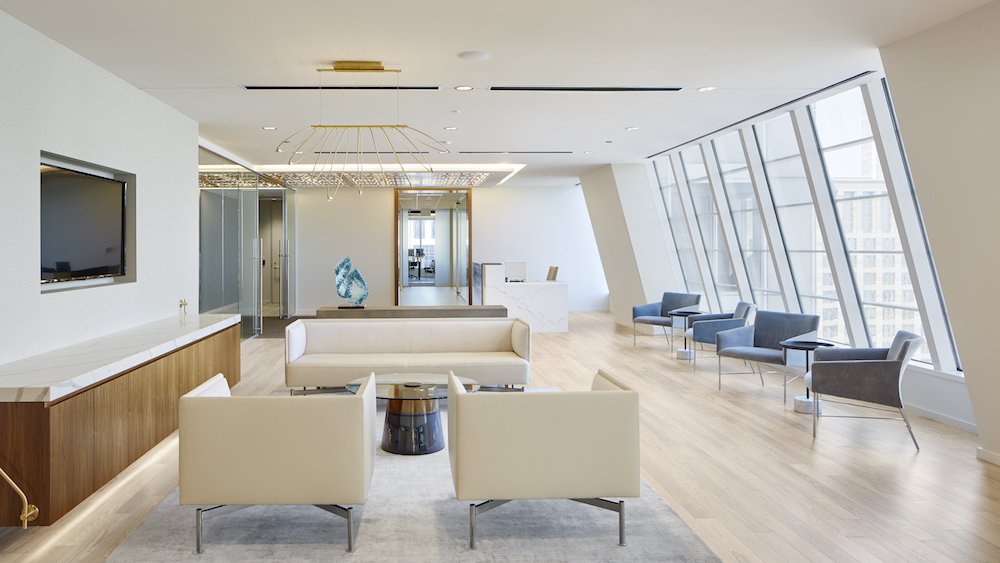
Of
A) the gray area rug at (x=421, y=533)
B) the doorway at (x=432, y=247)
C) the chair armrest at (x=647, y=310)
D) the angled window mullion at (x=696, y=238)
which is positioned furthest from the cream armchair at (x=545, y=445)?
the doorway at (x=432, y=247)

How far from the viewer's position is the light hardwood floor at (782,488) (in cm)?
312

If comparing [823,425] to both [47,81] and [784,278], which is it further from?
[47,81]

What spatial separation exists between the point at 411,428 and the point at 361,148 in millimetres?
5404

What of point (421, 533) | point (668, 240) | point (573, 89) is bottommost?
point (421, 533)

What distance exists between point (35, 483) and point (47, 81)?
2719 mm

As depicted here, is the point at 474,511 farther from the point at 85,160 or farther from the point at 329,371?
the point at 85,160

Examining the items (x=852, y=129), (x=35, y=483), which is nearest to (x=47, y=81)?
(x=35, y=483)

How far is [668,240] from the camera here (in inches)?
436

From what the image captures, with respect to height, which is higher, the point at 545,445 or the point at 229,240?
the point at 229,240

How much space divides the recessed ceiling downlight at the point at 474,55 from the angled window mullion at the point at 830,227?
12.1 ft

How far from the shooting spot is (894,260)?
240 inches

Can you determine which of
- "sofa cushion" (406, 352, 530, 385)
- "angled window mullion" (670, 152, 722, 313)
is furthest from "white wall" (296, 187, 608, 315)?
"sofa cushion" (406, 352, 530, 385)

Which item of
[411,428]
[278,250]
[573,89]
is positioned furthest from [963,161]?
[278,250]

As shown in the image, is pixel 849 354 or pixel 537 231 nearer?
pixel 849 354
